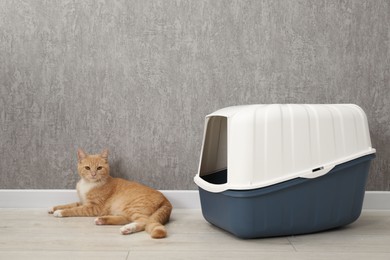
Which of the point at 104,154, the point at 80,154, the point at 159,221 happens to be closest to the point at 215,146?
the point at 159,221

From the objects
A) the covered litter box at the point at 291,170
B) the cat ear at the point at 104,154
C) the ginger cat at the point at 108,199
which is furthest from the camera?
the cat ear at the point at 104,154

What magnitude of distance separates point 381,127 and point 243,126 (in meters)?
1.05

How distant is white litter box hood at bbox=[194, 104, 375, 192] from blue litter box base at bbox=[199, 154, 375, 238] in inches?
1.3

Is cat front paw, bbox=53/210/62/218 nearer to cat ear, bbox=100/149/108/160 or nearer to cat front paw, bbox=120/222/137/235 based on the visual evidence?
cat ear, bbox=100/149/108/160

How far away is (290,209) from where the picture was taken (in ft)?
6.09

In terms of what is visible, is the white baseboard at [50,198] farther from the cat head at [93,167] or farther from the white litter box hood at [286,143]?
the white litter box hood at [286,143]

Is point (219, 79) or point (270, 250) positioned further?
point (219, 79)

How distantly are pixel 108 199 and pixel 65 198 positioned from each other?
1.08 feet

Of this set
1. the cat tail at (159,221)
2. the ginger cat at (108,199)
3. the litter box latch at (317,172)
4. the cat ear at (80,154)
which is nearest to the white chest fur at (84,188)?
the ginger cat at (108,199)

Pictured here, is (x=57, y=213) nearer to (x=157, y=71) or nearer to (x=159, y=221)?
(x=159, y=221)

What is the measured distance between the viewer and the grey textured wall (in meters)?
2.41

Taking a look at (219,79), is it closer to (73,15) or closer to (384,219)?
(73,15)

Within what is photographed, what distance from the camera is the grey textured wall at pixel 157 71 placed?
2.41 meters

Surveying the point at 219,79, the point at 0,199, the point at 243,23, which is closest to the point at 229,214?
the point at 219,79
